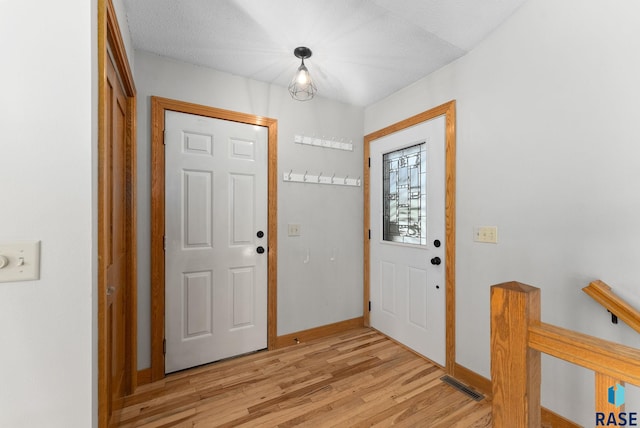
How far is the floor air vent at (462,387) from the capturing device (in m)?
1.85

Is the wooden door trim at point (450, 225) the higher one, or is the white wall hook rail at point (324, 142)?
the white wall hook rail at point (324, 142)

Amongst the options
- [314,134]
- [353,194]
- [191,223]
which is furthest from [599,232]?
[191,223]

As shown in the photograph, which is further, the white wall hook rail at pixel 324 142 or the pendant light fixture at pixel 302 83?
the white wall hook rail at pixel 324 142

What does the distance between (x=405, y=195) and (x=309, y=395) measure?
5.98 ft

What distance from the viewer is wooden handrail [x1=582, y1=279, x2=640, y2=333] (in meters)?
1.21

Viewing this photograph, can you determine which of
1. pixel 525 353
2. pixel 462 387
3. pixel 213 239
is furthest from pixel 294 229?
pixel 525 353

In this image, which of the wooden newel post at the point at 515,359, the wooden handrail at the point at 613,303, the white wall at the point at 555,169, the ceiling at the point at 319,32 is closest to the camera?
the wooden newel post at the point at 515,359

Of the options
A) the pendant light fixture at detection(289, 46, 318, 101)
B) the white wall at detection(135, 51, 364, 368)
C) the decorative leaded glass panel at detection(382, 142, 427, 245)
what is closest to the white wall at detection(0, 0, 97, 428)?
the white wall at detection(135, 51, 364, 368)

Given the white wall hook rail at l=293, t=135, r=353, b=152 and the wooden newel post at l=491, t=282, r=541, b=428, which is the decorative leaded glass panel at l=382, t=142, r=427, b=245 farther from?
the wooden newel post at l=491, t=282, r=541, b=428

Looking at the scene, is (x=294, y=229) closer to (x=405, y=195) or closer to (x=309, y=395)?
Answer: (x=405, y=195)

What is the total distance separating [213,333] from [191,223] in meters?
0.93

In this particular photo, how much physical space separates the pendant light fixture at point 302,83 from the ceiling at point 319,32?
6 cm

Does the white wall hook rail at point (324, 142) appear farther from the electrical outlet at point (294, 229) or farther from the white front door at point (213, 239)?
the electrical outlet at point (294, 229)

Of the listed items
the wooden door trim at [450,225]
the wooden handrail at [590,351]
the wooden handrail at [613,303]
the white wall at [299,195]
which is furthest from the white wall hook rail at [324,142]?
the wooden handrail at [590,351]
